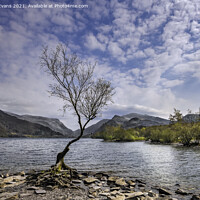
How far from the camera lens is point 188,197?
47.3ft

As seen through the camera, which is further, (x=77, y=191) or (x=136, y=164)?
(x=136, y=164)

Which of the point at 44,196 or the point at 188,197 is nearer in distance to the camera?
the point at 44,196

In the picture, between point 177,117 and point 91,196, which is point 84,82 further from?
point 177,117

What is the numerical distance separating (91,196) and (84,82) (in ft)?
47.9

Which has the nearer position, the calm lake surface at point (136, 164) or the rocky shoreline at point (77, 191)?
the rocky shoreline at point (77, 191)

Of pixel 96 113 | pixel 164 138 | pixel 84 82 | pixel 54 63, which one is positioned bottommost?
pixel 164 138

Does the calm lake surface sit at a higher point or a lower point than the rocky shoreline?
lower

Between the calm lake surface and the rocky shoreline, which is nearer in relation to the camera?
the rocky shoreline

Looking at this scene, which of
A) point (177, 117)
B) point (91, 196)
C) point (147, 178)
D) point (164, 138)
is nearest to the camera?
point (91, 196)

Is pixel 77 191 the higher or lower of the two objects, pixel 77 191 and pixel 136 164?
the higher

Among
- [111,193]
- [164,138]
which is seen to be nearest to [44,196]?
[111,193]

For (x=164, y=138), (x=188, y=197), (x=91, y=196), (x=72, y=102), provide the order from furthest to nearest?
(x=164, y=138) → (x=72, y=102) → (x=188, y=197) → (x=91, y=196)

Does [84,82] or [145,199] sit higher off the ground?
[84,82]

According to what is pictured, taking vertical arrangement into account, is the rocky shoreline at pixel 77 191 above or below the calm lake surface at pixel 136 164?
above
